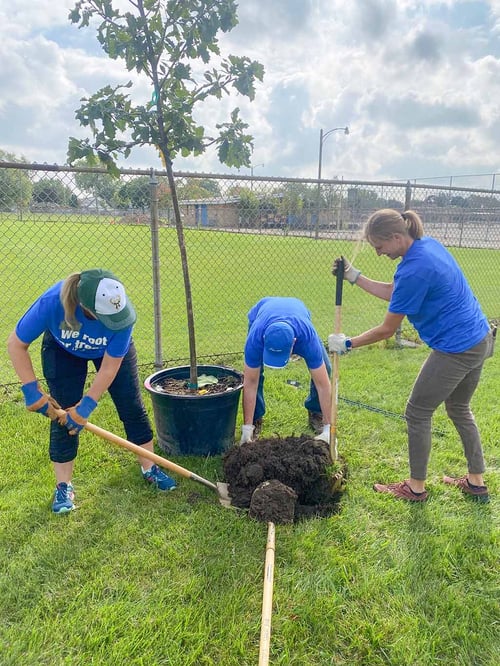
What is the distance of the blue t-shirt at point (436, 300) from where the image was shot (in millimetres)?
2730

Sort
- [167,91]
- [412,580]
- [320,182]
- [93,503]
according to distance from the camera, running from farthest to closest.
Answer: [320,182] → [167,91] → [93,503] → [412,580]

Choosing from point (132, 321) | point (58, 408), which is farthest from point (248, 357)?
point (58, 408)

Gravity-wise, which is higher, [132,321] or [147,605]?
[132,321]

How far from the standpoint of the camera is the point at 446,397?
2.98m

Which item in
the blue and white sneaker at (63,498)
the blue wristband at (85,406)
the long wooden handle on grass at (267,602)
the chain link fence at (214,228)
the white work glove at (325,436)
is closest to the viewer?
the long wooden handle on grass at (267,602)

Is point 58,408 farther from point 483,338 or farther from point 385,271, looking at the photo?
point 385,271

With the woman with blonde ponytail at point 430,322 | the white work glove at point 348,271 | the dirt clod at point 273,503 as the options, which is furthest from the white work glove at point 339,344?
the dirt clod at point 273,503

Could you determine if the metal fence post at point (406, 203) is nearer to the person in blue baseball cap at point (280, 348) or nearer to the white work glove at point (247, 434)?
the person in blue baseball cap at point (280, 348)

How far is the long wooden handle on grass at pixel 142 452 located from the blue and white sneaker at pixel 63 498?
0.47 meters

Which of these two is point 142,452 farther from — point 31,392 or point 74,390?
point 31,392

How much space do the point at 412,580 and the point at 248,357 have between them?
177 cm

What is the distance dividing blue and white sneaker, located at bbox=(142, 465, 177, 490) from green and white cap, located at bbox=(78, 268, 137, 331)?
126cm

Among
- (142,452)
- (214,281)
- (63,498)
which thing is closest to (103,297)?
(142,452)

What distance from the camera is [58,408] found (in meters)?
2.82
